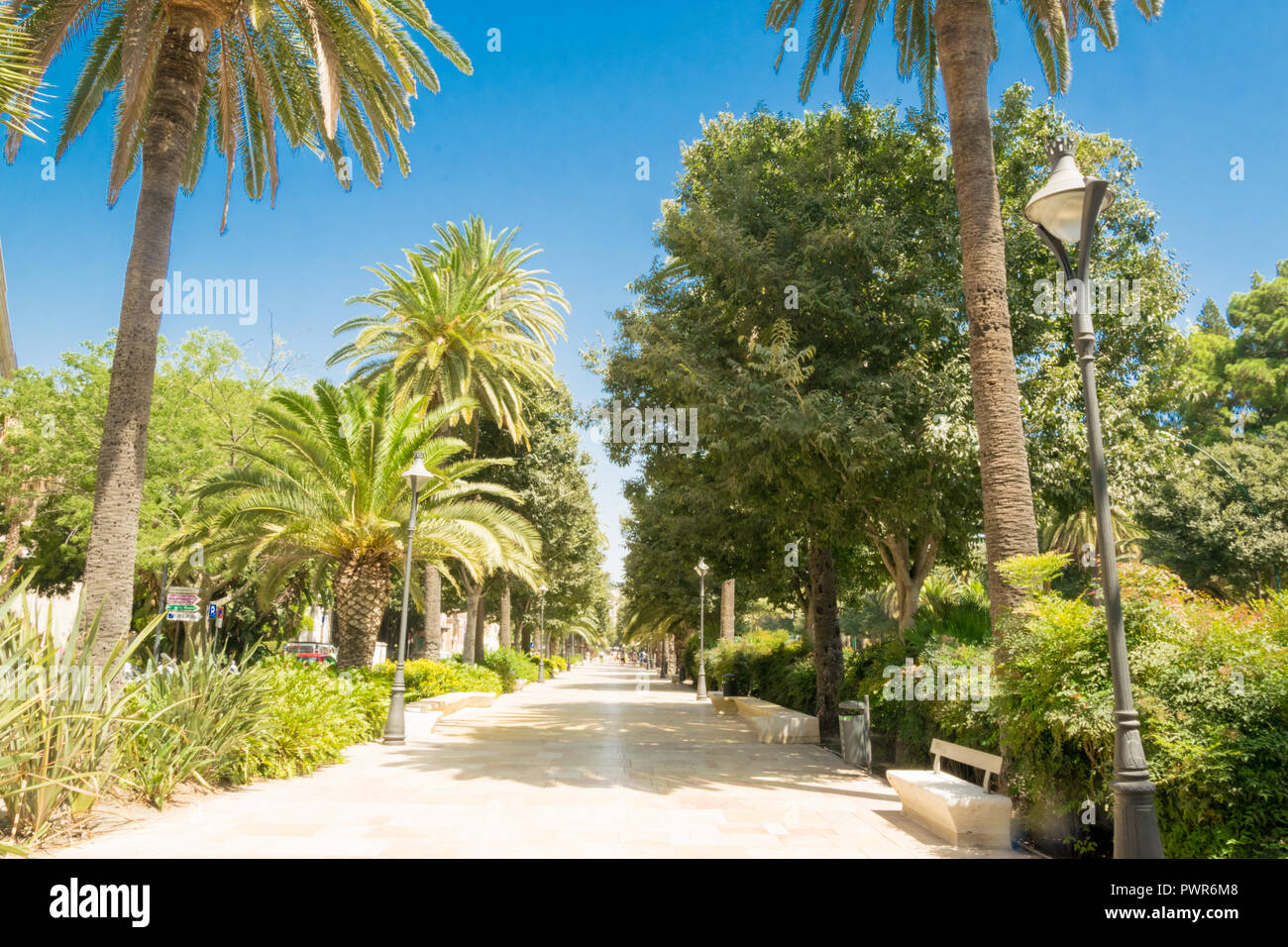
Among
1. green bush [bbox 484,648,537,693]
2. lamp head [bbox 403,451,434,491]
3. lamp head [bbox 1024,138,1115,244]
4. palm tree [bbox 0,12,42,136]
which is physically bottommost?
green bush [bbox 484,648,537,693]

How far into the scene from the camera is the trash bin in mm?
12305

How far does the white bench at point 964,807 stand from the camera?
7004 millimetres

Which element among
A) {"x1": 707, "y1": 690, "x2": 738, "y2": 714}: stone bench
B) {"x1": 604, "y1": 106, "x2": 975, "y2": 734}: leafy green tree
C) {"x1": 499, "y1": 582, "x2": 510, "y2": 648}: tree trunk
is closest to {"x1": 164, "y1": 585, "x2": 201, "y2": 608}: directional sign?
{"x1": 604, "y1": 106, "x2": 975, "y2": 734}: leafy green tree

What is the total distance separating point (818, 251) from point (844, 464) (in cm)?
354

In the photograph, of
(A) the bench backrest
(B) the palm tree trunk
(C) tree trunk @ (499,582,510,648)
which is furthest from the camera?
(C) tree trunk @ (499,582,510,648)

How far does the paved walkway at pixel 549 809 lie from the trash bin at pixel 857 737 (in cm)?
30

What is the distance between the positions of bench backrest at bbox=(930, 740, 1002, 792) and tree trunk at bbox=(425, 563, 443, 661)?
16527 millimetres

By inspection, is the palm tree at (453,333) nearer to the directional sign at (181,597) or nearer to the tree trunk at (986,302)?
the directional sign at (181,597)

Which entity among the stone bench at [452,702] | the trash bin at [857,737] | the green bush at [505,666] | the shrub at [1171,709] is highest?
the shrub at [1171,709]

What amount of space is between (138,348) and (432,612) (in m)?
14.8

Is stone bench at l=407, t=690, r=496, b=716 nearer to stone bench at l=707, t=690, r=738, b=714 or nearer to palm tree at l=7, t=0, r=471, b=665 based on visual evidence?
stone bench at l=707, t=690, r=738, b=714

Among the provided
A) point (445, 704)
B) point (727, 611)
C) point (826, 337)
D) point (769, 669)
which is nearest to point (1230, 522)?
point (727, 611)

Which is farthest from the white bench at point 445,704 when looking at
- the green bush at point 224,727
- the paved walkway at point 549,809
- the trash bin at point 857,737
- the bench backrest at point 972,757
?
the bench backrest at point 972,757

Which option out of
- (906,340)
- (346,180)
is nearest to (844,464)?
(906,340)
